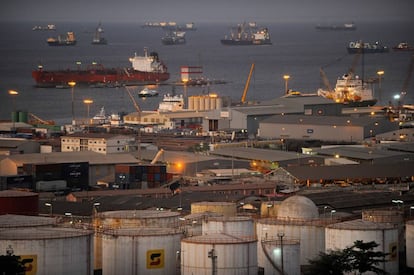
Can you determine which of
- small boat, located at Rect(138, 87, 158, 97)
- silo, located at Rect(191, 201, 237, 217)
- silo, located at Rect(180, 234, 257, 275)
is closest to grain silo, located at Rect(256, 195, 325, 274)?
silo, located at Rect(191, 201, 237, 217)

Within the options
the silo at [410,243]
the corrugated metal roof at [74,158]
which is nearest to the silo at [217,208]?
the silo at [410,243]

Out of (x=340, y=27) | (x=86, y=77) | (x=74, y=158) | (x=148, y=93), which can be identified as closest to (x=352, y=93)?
(x=148, y=93)

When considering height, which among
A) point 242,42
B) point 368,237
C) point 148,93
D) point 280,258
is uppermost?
point 242,42

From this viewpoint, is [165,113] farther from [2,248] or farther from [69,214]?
[2,248]

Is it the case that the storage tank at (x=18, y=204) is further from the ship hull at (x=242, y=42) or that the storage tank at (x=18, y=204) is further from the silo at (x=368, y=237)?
the ship hull at (x=242, y=42)

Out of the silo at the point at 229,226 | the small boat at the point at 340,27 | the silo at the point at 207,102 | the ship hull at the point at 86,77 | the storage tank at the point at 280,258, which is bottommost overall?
the storage tank at the point at 280,258

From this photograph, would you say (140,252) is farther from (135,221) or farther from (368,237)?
(368,237)

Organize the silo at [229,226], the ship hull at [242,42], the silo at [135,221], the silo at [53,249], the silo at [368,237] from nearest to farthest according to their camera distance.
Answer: the silo at [53,249]
the silo at [368,237]
the silo at [229,226]
the silo at [135,221]
the ship hull at [242,42]

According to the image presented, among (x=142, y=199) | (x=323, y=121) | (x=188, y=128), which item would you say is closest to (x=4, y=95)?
(x=188, y=128)
